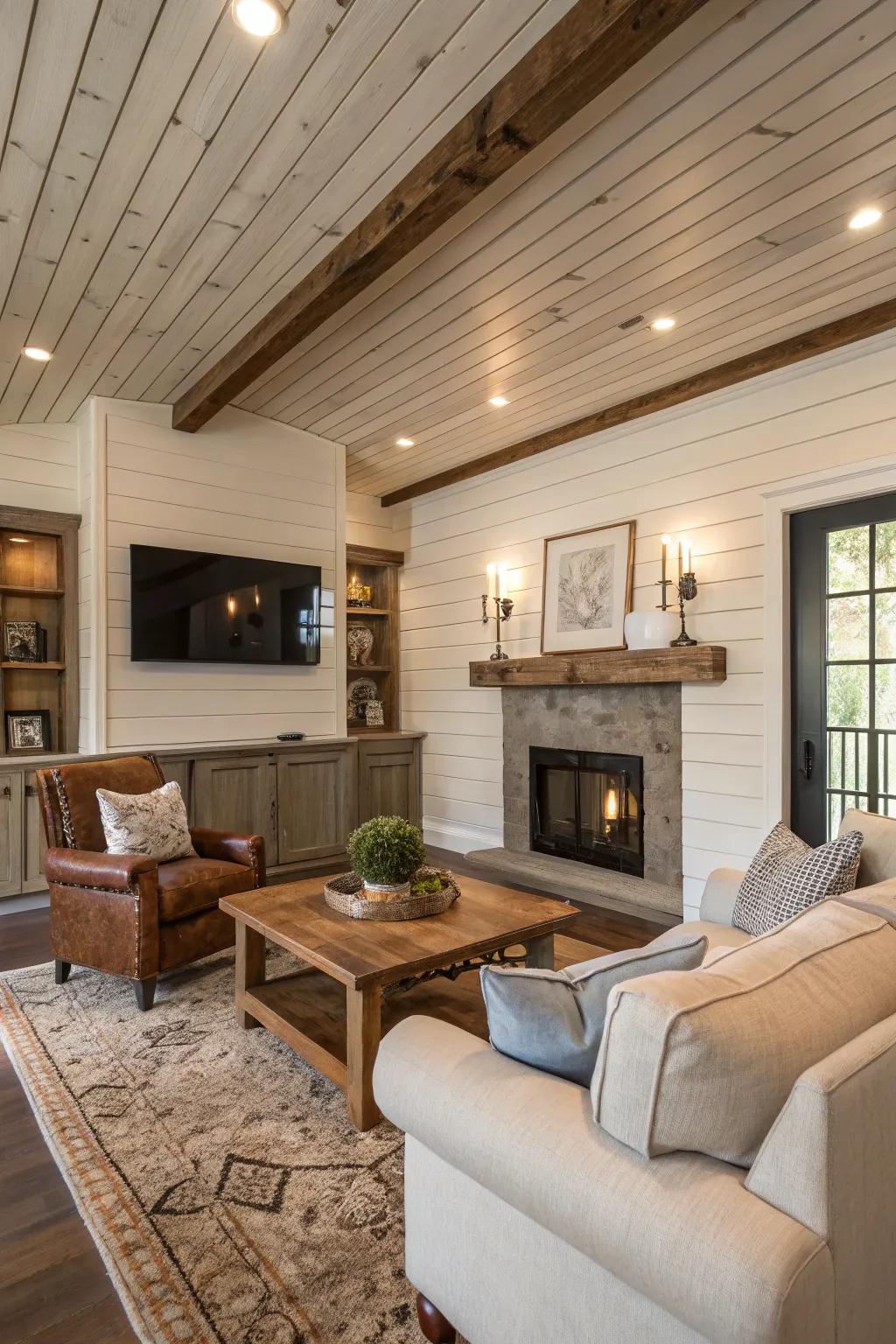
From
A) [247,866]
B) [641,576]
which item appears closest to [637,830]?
[641,576]

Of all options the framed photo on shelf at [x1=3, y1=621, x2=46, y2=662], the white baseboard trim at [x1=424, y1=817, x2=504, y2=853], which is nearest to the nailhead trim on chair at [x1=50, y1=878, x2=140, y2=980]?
the framed photo on shelf at [x1=3, y1=621, x2=46, y2=662]

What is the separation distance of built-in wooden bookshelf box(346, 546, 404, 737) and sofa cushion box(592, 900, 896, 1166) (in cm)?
527

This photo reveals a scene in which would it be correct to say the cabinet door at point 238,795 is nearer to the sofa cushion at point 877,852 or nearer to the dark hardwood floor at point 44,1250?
the dark hardwood floor at point 44,1250

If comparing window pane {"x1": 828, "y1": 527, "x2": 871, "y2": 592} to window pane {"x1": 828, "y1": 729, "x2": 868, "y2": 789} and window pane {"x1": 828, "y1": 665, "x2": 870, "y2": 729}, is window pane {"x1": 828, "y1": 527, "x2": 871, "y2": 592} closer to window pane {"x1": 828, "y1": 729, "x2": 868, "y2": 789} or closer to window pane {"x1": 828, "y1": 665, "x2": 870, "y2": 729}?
window pane {"x1": 828, "y1": 665, "x2": 870, "y2": 729}

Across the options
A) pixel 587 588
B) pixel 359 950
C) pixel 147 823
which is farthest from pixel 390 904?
pixel 587 588

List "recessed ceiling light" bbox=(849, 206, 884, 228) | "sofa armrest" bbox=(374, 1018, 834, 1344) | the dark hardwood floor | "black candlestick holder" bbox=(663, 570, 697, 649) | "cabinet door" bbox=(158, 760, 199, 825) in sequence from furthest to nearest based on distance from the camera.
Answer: "cabinet door" bbox=(158, 760, 199, 825) < "black candlestick holder" bbox=(663, 570, 697, 649) < "recessed ceiling light" bbox=(849, 206, 884, 228) < the dark hardwood floor < "sofa armrest" bbox=(374, 1018, 834, 1344)

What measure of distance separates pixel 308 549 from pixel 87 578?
1.45 metres

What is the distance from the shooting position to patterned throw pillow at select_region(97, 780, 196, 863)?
3.20 m

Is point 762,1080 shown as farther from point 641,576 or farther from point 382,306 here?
point 641,576

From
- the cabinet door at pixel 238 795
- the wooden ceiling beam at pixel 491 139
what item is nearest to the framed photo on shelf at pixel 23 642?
the cabinet door at pixel 238 795

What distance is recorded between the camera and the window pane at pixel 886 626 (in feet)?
11.4

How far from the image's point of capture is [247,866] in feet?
11.1

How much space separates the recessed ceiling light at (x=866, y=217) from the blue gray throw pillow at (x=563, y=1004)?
2.62 m

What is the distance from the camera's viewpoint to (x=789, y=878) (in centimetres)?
219
